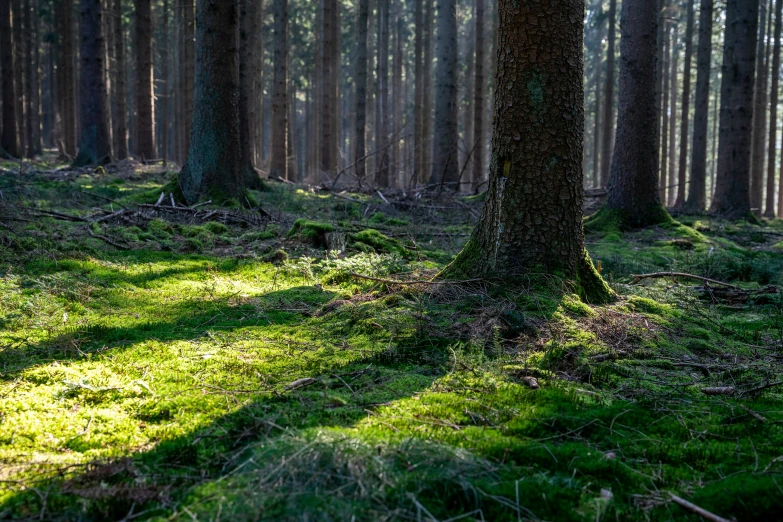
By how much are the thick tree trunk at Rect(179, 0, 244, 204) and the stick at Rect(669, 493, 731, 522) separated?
8908 mm

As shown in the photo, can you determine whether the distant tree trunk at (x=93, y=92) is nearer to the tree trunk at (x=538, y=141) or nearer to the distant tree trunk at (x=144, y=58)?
the distant tree trunk at (x=144, y=58)

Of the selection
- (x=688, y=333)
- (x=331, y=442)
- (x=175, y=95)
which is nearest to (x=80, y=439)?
(x=331, y=442)

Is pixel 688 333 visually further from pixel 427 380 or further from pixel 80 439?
pixel 80 439

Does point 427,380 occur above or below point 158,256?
below

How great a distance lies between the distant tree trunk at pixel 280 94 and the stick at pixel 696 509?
17.1m

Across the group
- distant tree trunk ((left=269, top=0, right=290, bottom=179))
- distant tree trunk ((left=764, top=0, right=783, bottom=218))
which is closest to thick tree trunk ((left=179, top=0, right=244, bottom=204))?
distant tree trunk ((left=269, top=0, right=290, bottom=179))

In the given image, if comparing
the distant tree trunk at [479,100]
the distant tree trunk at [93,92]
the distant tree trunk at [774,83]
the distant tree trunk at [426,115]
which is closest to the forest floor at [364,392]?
the distant tree trunk at [93,92]

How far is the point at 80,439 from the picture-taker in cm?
265

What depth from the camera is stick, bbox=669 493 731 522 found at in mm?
2041

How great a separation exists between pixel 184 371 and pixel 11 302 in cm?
208

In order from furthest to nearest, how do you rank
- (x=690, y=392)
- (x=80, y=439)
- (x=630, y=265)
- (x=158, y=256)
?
1. (x=630, y=265)
2. (x=158, y=256)
3. (x=690, y=392)
4. (x=80, y=439)

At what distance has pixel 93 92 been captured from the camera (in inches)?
662

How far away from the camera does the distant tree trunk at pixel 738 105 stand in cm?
1420

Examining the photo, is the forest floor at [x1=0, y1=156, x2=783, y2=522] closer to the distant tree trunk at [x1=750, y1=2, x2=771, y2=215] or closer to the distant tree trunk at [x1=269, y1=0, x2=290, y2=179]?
the distant tree trunk at [x1=269, y1=0, x2=290, y2=179]
